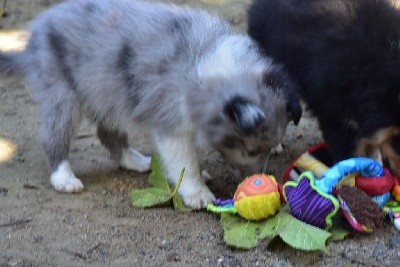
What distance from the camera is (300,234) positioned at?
11.7ft

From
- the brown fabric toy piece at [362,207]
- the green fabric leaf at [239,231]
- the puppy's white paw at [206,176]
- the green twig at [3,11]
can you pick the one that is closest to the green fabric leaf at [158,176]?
the puppy's white paw at [206,176]

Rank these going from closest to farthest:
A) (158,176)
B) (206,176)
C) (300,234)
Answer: (300,234) → (158,176) → (206,176)

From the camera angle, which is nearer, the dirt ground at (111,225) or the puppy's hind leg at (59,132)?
the dirt ground at (111,225)

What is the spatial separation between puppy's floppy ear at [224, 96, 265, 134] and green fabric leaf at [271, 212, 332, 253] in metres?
0.53

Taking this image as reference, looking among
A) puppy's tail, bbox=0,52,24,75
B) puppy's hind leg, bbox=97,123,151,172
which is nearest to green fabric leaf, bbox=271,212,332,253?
puppy's hind leg, bbox=97,123,151,172

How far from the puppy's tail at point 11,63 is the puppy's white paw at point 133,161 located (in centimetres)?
93

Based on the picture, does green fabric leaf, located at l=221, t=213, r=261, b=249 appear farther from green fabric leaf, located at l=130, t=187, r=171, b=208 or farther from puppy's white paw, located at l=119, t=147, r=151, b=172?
puppy's white paw, located at l=119, t=147, r=151, b=172

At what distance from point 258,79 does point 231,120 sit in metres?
0.32

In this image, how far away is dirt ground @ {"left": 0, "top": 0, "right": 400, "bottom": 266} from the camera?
356 centimetres

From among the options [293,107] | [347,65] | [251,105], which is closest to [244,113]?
[251,105]

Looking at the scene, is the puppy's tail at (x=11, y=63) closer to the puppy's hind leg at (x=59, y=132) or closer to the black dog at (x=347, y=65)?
the puppy's hind leg at (x=59, y=132)

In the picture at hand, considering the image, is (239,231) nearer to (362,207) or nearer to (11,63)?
(362,207)

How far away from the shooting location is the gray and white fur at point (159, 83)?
4.11m

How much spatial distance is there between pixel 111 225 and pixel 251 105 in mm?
1024
